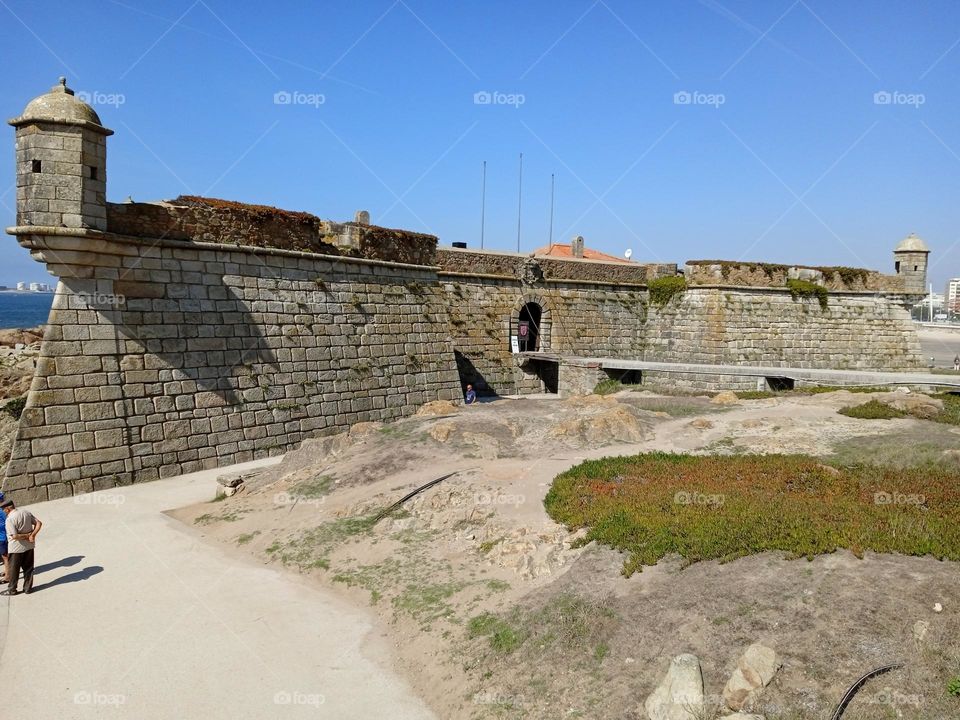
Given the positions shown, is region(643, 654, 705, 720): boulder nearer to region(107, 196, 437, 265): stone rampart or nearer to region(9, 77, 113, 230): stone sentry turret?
region(9, 77, 113, 230): stone sentry turret

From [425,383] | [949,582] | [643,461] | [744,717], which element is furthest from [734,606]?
[425,383]

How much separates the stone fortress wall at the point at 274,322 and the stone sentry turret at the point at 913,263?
0.84ft

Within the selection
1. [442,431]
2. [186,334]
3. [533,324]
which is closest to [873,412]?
[442,431]

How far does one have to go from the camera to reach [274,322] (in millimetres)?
18172

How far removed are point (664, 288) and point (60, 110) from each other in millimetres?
25481

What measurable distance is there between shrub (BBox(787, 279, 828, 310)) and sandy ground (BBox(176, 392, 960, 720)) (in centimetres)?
1751

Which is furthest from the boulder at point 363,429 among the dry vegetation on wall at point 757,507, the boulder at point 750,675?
the boulder at point 750,675

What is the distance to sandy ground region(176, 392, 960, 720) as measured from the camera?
19.3 ft

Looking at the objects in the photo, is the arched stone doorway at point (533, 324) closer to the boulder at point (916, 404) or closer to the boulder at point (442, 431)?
the boulder at point (442, 431)

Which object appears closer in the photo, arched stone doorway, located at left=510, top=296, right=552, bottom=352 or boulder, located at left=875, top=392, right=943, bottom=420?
boulder, located at left=875, top=392, right=943, bottom=420

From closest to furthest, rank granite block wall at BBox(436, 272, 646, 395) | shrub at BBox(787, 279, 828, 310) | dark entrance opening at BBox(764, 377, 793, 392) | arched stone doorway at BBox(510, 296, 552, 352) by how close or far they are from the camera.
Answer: dark entrance opening at BBox(764, 377, 793, 392)
granite block wall at BBox(436, 272, 646, 395)
arched stone doorway at BBox(510, 296, 552, 352)
shrub at BBox(787, 279, 828, 310)

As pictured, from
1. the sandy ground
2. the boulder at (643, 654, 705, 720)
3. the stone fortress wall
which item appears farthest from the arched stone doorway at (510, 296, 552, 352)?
the boulder at (643, 654, 705, 720)

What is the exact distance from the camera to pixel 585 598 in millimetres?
7539

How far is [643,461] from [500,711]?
A: 660cm
